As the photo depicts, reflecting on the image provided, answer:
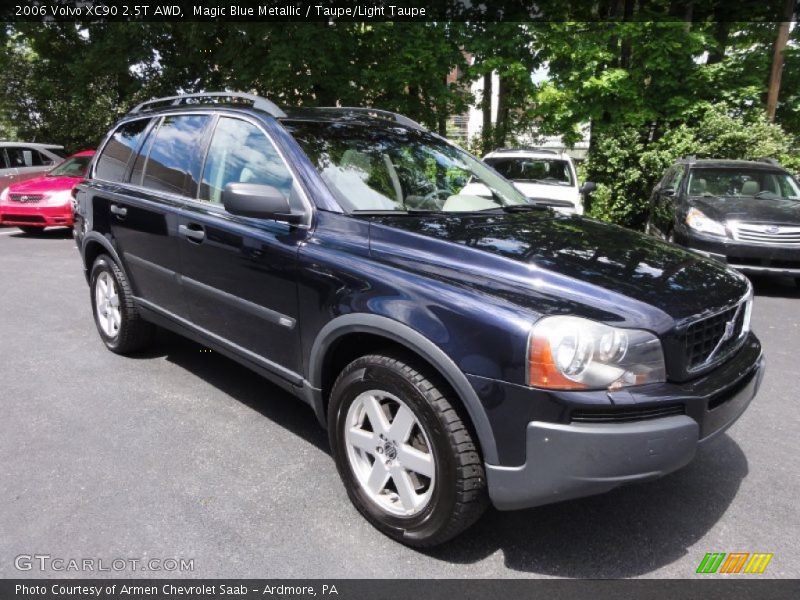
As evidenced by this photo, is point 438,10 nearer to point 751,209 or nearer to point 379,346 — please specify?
point 751,209

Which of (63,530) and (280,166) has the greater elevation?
(280,166)

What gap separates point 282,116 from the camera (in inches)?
133

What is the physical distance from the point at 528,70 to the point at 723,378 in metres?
12.2

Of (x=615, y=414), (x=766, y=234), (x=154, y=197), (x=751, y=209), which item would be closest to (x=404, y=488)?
(x=615, y=414)

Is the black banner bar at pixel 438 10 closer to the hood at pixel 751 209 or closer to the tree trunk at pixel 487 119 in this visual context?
the tree trunk at pixel 487 119

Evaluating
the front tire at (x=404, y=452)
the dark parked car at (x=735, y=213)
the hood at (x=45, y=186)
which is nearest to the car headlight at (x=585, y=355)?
the front tire at (x=404, y=452)

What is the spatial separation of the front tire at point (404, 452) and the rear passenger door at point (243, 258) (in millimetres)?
503

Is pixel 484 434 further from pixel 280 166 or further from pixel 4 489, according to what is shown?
pixel 4 489

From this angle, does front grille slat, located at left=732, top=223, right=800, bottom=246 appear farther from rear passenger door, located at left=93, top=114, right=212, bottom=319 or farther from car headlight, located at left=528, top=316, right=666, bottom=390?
rear passenger door, located at left=93, top=114, right=212, bottom=319

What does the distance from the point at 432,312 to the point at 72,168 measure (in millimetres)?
12595

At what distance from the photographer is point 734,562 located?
7.91 feet

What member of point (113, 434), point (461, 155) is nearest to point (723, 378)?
point (461, 155)

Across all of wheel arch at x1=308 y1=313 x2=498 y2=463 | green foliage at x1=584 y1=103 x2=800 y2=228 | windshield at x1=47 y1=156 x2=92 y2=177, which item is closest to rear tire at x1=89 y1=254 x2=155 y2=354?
wheel arch at x1=308 y1=313 x2=498 y2=463

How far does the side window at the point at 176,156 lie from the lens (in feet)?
12.2
